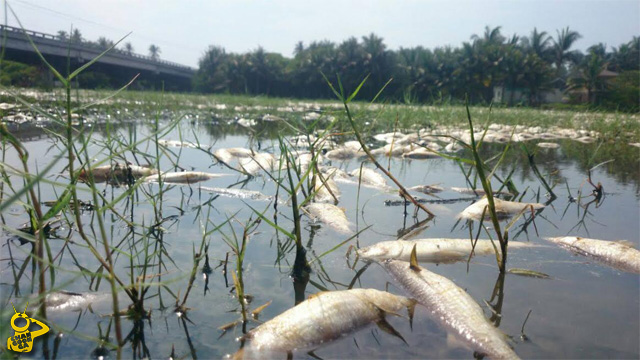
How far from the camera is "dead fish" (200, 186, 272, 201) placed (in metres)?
1.77

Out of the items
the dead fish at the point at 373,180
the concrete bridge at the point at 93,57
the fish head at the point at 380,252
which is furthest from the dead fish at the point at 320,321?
the concrete bridge at the point at 93,57

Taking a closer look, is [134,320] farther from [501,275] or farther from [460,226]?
[460,226]

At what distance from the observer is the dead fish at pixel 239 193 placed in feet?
5.82

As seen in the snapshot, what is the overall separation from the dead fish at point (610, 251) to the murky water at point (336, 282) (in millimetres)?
28

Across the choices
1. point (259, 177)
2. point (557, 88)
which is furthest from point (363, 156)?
point (557, 88)

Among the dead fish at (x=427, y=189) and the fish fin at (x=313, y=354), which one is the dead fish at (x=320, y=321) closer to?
the fish fin at (x=313, y=354)

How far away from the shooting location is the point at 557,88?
115 feet

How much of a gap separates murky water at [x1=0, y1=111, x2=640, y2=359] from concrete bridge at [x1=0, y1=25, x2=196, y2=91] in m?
13.1

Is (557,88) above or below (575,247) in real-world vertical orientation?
above

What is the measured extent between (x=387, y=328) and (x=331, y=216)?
26.2 inches

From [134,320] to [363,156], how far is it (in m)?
2.52

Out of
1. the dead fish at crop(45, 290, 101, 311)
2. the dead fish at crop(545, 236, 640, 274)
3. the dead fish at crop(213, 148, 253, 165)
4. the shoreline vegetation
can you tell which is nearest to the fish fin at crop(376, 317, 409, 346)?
the dead fish at crop(45, 290, 101, 311)

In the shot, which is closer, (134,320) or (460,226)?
(134,320)

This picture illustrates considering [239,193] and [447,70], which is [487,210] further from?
[447,70]
